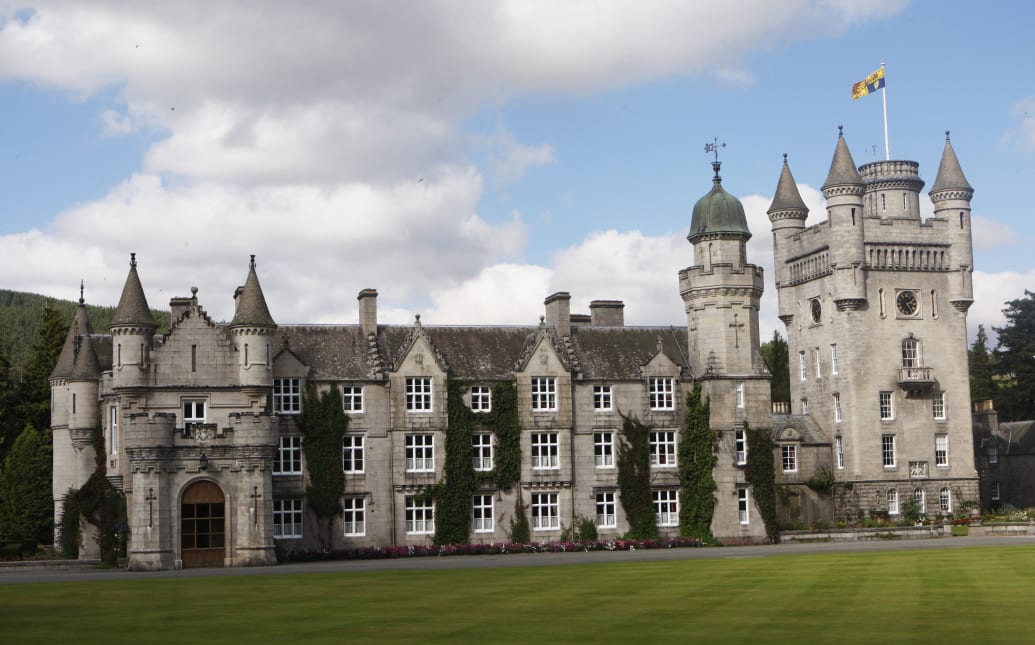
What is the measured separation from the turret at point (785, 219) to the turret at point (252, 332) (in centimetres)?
3643

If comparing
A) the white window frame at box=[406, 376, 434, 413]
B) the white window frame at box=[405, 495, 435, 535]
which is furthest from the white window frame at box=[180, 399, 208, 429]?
the white window frame at box=[405, 495, 435, 535]

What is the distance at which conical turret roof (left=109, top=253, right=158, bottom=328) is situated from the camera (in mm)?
53250

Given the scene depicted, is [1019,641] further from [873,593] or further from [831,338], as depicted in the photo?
[831,338]

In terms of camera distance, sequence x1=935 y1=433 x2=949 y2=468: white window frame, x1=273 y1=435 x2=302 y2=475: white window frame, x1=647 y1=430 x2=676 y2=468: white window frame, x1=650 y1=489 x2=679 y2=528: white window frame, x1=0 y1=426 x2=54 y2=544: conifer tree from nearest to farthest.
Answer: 1. x1=273 y1=435 x2=302 y2=475: white window frame
2. x1=650 y1=489 x2=679 y2=528: white window frame
3. x1=647 y1=430 x2=676 y2=468: white window frame
4. x1=0 y1=426 x2=54 y2=544: conifer tree
5. x1=935 y1=433 x2=949 y2=468: white window frame

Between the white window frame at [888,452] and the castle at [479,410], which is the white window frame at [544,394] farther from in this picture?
the white window frame at [888,452]

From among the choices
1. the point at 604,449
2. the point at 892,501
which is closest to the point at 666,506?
the point at 604,449

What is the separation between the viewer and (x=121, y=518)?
53.8m

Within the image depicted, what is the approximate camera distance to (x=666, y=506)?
6088cm

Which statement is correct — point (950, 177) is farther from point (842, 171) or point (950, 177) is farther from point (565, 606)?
point (565, 606)

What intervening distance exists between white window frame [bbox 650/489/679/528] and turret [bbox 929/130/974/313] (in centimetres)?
2406

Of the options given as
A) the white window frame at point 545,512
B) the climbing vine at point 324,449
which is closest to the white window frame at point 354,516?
the climbing vine at point 324,449

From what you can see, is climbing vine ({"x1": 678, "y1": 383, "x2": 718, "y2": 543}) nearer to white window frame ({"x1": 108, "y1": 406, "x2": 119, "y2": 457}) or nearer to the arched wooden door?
the arched wooden door

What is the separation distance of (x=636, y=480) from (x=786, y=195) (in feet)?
89.7

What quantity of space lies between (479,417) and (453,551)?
20.2 ft
